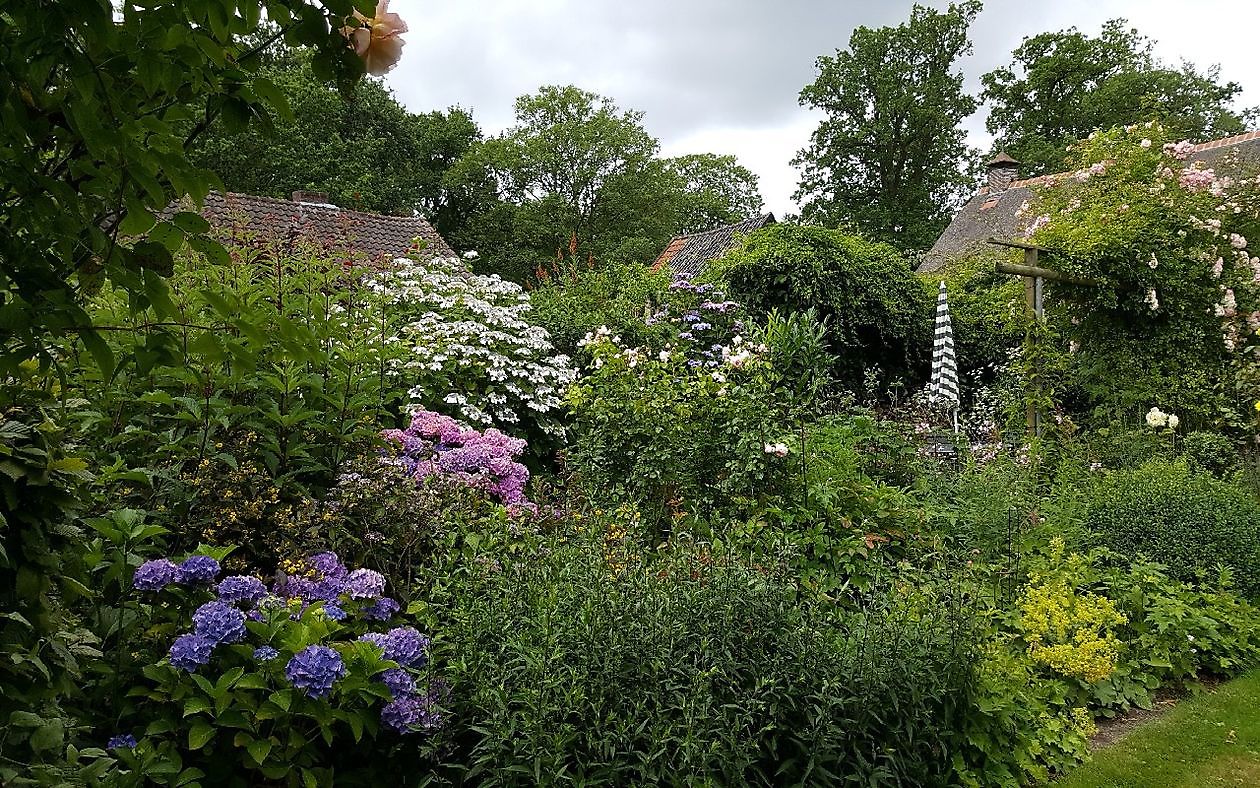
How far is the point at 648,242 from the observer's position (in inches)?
1241

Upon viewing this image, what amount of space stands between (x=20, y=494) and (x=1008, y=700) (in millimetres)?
3097

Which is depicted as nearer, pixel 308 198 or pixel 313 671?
pixel 313 671

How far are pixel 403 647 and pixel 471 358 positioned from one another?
3.27m

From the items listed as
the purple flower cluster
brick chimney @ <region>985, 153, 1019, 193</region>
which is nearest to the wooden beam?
the purple flower cluster

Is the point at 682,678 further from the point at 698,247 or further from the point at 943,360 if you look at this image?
the point at 698,247

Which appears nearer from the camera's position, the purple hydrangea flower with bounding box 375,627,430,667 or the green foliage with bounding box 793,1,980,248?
the purple hydrangea flower with bounding box 375,627,430,667

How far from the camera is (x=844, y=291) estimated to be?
9.27 meters

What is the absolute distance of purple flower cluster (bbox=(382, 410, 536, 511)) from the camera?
355 centimetres

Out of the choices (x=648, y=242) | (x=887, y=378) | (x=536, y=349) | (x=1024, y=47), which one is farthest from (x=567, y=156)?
(x=536, y=349)

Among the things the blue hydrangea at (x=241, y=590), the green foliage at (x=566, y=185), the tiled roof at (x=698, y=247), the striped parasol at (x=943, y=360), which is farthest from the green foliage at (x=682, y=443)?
the green foliage at (x=566, y=185)

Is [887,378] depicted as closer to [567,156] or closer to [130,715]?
[130,715]

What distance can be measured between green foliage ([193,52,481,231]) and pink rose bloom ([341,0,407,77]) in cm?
2356

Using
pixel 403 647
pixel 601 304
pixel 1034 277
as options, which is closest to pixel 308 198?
pixel 601 304

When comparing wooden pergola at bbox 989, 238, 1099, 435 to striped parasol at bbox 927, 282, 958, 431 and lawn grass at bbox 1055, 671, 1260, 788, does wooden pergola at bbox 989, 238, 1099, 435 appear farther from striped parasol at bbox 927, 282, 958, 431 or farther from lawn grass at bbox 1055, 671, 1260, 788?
lawn grass at bbox 1055, 671, 1260, 788
